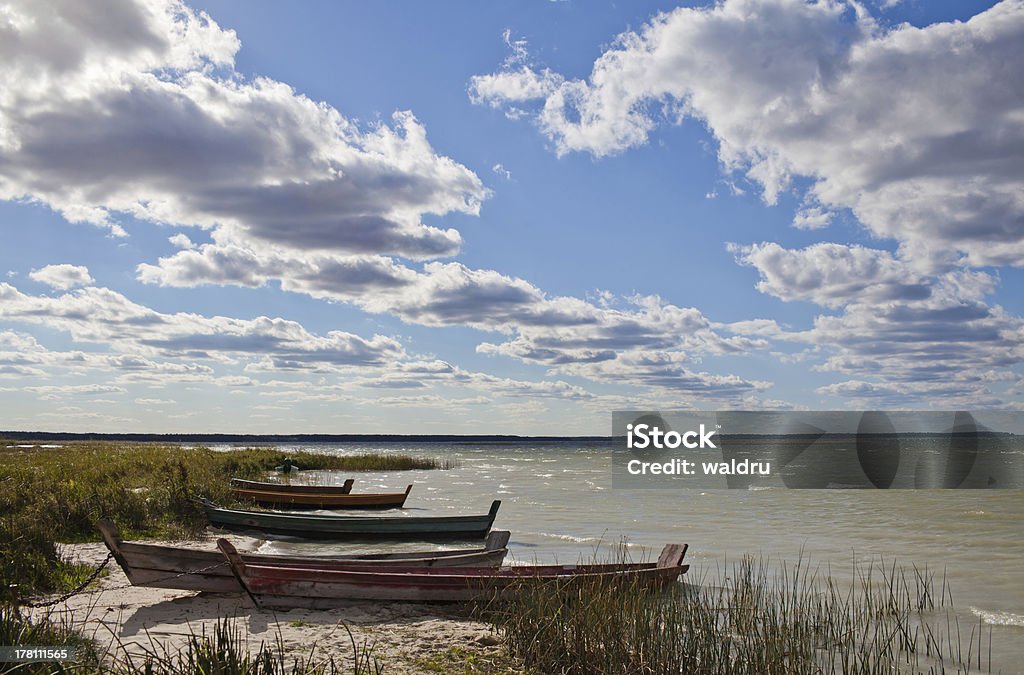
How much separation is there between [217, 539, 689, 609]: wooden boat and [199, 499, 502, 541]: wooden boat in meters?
8.31

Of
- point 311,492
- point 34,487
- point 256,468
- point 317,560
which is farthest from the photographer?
point 256,468

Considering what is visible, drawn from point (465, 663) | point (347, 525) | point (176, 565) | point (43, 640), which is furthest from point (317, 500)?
point (43, 640)

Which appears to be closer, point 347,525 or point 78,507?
point 78,507

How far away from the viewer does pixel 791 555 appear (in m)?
16.9

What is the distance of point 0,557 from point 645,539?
13788mm

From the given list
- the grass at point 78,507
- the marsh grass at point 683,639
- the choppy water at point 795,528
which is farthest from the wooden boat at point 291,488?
the marsh grass at point 683,639

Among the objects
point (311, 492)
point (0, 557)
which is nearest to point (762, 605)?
point (0, 557)

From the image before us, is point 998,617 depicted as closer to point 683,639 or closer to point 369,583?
point 683,639

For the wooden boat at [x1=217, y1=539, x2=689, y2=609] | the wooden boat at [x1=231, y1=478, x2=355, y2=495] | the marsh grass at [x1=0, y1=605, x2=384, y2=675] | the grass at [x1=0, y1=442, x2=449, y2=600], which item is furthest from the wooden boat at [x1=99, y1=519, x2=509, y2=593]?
the wooden boat at [x1=231, y1=478, x2=355, y2=495]

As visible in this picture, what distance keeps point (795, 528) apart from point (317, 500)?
A: 47.7 feet

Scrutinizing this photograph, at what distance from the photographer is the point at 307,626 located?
926 centimetres

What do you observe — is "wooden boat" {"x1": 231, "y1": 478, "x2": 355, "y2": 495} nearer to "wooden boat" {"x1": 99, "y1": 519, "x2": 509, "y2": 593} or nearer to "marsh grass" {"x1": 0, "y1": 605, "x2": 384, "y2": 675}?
"wooden boat" {"x1": 99, "y1": 519, "x2": 509, "y2": 593}

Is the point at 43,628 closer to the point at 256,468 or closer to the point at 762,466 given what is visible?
the point at 256,468

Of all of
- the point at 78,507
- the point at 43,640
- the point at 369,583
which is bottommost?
the point at 369,583
